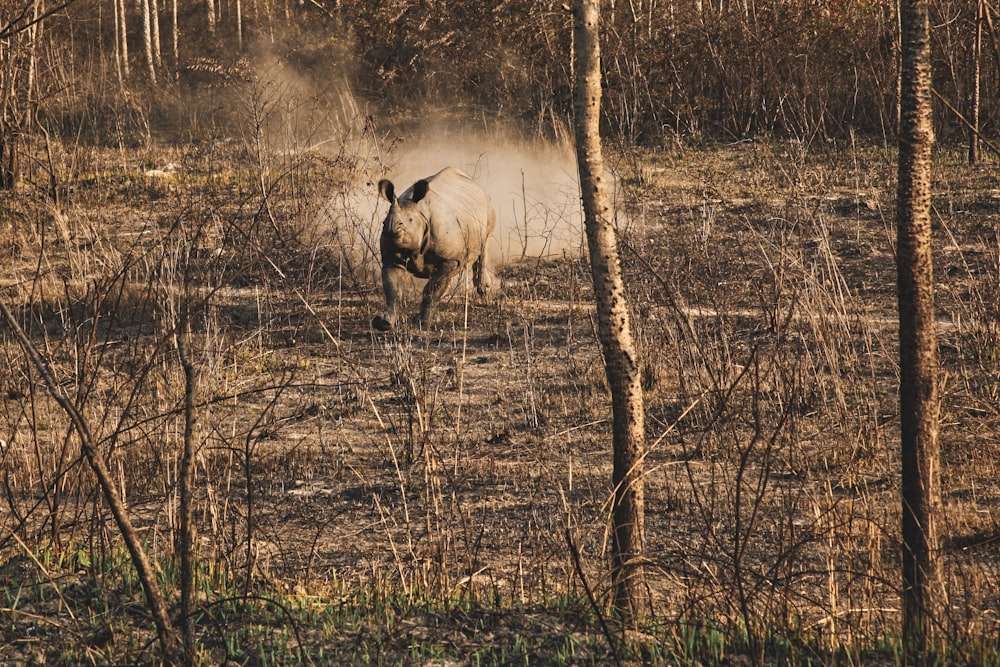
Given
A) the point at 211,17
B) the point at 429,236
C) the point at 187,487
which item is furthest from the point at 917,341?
the point at 211,17

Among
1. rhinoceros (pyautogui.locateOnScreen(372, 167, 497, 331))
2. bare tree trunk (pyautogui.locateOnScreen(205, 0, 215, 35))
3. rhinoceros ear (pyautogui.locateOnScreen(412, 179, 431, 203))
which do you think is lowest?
rhinoceros (pyautogui.locateOnScreen(372, 167, 497, 331))

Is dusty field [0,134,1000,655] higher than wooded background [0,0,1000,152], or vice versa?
wooded background [0,0,1000,152]

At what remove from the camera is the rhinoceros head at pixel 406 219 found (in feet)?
33.1

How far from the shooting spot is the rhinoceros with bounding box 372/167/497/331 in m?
10.2

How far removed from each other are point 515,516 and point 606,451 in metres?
1.30

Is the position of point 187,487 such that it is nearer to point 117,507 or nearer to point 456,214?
point 117,507

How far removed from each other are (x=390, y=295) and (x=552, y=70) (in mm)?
10375

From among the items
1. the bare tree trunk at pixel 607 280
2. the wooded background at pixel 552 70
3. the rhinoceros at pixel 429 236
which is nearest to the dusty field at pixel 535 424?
the bare tree trunk at pixel 607 280

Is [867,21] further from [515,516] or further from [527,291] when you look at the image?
[515,516]

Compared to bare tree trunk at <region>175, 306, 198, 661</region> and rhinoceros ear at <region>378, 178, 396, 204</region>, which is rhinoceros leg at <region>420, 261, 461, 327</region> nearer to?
rhinoceros ear at <region>378, 178, 396, 204</region>

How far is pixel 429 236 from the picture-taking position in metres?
10.5

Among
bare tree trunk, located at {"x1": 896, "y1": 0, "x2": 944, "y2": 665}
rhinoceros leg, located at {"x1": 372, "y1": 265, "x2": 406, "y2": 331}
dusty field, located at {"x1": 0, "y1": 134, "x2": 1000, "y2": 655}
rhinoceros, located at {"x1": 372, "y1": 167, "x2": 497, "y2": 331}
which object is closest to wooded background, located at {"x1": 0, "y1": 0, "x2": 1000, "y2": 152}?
dusty field, located at {"x1": 0, "y1": 134, "x2": 1000, "y2": 655}

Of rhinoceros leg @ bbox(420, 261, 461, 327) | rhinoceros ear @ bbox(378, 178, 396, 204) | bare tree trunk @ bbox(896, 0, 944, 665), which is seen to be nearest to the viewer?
bare tree trunk @ bbox(896, 0, 944, 665)

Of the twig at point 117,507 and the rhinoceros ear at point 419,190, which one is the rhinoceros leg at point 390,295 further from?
the twig at point 117,507
